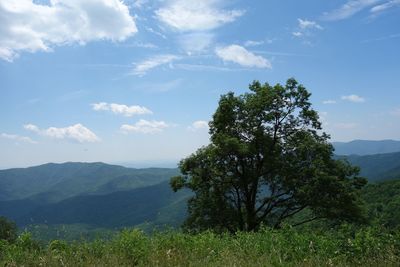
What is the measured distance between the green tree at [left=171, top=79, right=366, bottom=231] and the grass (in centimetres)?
1950

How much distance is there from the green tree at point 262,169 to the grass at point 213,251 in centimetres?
1950

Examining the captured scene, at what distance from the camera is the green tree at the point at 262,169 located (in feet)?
91.9

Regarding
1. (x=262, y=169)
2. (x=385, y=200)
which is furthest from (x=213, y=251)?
(x=385, y=200)

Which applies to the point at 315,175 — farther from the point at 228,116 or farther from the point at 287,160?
the point at 228,116

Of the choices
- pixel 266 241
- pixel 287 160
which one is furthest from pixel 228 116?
pixel 266 241

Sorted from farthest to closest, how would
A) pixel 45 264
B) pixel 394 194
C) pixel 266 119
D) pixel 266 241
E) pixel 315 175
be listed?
1. pixel 394 194
2. pixel 266 119
3. pixel 315 175
4. pixel 266 241
5. pixel 45 264

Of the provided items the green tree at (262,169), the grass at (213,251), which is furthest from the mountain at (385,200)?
the grass at (213,251)

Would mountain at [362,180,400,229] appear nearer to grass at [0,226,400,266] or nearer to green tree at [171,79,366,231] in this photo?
green tree at [171,79,366,231]

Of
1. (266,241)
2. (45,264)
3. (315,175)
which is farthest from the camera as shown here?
(315,175)

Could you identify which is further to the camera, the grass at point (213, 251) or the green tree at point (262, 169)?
the green tree at point (262, 169)

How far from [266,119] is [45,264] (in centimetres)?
2430

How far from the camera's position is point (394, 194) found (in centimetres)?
8275

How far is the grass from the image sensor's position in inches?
249

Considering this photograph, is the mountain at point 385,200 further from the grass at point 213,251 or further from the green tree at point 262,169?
the grass at point 213,251
